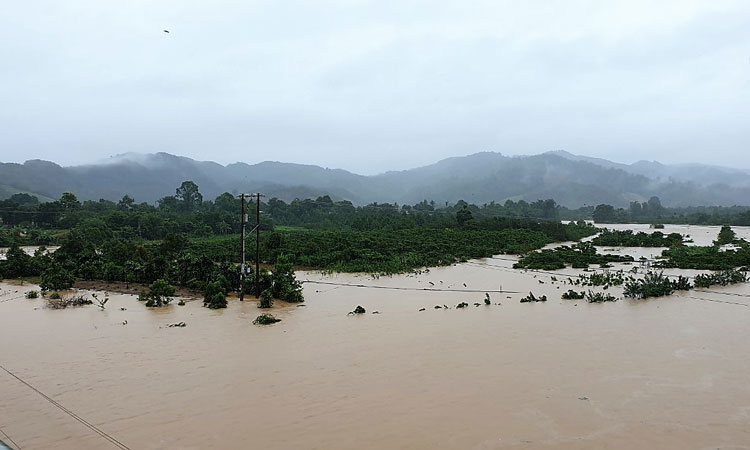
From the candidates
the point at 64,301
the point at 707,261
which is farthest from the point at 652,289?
the point at 64,301

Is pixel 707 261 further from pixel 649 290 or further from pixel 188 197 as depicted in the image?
pixel 188 197

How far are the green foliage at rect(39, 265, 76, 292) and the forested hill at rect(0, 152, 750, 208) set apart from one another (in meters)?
106

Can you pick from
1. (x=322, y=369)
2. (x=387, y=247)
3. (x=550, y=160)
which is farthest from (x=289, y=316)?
(x=550, y=160)

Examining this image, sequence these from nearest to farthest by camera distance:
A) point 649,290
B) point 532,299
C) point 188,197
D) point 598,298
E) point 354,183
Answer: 1. point 598,298
2. point 532,299
3. point 649,290
4. point 188,197
5. point 354,183

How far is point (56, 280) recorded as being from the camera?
54.9 ft

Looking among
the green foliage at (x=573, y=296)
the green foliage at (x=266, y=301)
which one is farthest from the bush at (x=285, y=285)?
the green foliage at (x=573, y=296)

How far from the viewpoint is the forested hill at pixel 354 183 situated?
12438 cm

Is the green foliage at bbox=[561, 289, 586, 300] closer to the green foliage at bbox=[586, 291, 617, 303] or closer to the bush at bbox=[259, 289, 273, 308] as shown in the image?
the green foliage at bbox=[586, 291, 617, 303]

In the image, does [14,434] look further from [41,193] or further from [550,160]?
[550,160]

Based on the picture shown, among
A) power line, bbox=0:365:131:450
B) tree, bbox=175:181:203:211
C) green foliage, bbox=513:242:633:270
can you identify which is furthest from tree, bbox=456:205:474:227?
power line, bbox=0:365:131:450

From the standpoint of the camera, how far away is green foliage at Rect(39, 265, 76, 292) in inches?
658

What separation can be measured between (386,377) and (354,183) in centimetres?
18836

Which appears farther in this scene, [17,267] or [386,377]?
[17,267]

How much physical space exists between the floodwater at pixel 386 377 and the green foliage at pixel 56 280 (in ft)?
7.93
